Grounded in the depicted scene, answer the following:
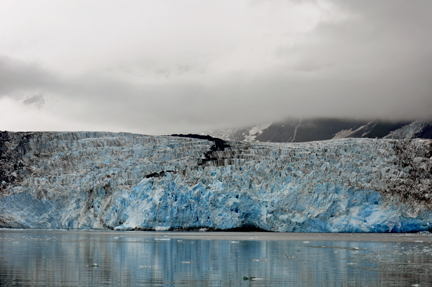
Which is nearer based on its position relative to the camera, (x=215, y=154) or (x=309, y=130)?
(x=215, y=154)

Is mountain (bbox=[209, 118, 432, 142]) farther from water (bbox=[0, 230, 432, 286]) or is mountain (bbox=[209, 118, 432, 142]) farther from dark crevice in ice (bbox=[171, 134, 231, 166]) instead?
water (bbox=[0, 230, 432, 286])

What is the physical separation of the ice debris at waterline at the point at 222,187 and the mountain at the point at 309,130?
9789 centimetres

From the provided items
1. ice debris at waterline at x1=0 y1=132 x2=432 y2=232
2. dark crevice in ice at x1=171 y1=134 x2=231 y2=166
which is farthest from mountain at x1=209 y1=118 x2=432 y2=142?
ice debris at waterline at x1=0 y1=132 x2=432 y2=232

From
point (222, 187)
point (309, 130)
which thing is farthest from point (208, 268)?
point (309, 130)

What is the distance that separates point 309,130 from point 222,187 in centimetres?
12220

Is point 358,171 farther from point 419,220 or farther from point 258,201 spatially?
point 258,201

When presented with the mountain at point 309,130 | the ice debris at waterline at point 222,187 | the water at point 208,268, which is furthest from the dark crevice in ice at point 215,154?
the mountain at point 309,130

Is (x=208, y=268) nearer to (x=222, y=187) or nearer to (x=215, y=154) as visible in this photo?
(x=222, y=187)

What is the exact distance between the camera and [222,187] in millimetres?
41000

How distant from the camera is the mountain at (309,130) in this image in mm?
143250

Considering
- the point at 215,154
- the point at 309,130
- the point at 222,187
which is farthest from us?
the point at 309,130

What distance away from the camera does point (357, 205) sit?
1565 inches

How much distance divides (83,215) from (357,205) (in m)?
22.9

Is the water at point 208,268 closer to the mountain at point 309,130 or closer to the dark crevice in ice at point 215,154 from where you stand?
the dark crevice in ice at point 215,154
